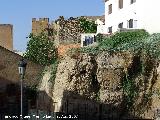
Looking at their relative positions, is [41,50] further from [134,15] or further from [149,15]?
[149,15]

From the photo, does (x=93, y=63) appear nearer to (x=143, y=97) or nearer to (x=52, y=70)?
(x=143, y=97)

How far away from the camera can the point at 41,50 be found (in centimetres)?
5153

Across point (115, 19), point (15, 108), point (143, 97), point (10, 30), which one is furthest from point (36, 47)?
point (143, 97)

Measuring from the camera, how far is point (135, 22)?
3797cm

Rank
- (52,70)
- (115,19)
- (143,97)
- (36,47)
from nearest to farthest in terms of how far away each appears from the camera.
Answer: (143,97), (52,70), (115,19), (36,47)

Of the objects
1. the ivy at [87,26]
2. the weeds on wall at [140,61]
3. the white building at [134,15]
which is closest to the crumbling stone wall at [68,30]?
the ivy at [87,26]

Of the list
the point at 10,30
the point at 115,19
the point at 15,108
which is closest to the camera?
the point at 15,108

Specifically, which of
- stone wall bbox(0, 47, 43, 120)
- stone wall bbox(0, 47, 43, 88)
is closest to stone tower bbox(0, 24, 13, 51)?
stone wall bbox(0, 47, 43, 88)

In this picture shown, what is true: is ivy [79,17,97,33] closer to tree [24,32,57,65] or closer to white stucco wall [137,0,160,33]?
tree [24,32,57,65]

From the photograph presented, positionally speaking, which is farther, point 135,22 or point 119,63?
point 135,22

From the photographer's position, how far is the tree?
165ft

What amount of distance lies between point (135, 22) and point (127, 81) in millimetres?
8856

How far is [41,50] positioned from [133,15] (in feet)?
48.9

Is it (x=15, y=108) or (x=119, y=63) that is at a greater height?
(x=119, y=63)
